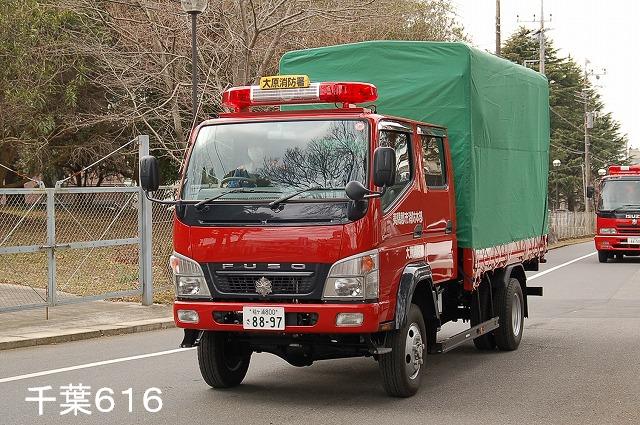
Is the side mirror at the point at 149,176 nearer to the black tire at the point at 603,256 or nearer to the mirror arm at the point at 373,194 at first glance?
the mirror arm at the point at 373,194

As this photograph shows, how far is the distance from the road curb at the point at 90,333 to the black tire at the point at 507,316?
5135 mm

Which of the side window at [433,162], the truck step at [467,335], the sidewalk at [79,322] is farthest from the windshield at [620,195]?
the side window at [433,162]

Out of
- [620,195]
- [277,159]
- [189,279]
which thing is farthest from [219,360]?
[620,195]

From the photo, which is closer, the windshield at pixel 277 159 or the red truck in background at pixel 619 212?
the windshield at pixel 277 159

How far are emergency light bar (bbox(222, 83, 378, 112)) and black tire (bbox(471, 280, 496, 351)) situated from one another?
3.05 metres

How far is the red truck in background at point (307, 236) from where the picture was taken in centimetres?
785

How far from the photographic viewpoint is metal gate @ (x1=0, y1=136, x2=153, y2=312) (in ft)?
46.5

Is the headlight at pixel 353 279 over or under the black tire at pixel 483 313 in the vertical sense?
over

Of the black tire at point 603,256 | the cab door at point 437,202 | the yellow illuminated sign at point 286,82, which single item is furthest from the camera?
the black tire at point 603,256

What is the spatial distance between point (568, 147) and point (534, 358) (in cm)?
7061

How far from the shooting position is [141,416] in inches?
308

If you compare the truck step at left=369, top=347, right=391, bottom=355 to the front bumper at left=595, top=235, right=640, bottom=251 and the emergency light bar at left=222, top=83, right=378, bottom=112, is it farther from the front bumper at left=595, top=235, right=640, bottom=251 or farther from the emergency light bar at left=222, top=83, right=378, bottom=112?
the front bumper at left=595, top=235, right=640, bottom=251

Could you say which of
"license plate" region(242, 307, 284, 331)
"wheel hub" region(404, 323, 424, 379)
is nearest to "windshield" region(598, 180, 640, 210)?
"wheel hub" region(404, 323, 424, 379)

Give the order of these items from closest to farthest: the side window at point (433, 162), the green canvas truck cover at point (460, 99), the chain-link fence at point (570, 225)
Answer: the side window at point (433, 162) → the green canvas truck cover at point (460, 99) → the chain-link fence at point (570, 225)
